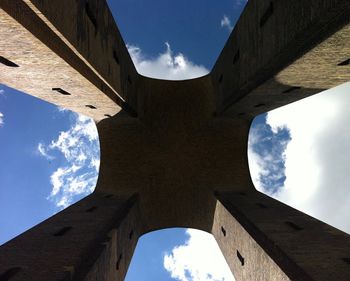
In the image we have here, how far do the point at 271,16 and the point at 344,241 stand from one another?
16.0ft

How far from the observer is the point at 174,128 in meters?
14.3

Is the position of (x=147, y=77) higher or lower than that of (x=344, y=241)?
higher

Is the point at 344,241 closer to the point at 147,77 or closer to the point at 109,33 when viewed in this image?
the point at 109,33

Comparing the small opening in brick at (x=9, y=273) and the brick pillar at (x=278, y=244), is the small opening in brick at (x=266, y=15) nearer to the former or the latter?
the brick pillar at (x=278, y=244)

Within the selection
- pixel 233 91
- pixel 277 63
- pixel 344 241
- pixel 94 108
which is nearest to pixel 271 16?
pixel 277 63

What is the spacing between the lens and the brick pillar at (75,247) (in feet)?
20.6

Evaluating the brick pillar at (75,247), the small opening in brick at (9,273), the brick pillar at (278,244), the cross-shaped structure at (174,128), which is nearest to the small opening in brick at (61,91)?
the cross-shaped structure at (174,128)

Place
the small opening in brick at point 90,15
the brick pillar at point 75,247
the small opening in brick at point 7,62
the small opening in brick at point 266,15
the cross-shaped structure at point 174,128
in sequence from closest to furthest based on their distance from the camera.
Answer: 1. the cross-shaped structure at point 174,128
2. the small opening in brick at point 7,62
3. the brick pillar at point 75,247
4. the small opening in brick at point 266,15
5. the small opening in brick at point 90,15

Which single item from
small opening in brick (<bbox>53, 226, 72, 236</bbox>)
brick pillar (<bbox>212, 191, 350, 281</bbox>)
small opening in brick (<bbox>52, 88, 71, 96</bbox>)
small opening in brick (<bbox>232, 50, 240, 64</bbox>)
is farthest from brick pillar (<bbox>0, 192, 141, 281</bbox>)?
small opening in brick (<bbox>232, 50, 240, 64</bbox>)

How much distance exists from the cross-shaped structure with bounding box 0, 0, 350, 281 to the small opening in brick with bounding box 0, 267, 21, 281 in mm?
35

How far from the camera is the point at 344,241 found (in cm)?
754

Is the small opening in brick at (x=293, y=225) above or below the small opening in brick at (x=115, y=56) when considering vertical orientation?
below

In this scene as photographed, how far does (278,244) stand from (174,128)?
7.72 meters

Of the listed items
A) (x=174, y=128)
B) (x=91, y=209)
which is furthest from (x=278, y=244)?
(x=174, y=128)
